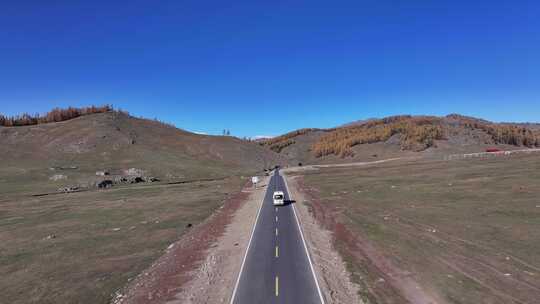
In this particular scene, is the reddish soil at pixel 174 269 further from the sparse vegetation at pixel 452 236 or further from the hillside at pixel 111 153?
the hillside at pixel 111 153

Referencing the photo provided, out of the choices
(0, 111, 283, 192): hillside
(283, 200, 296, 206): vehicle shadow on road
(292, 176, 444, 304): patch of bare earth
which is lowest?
(292, 176, 444, 304): patch of bare earth

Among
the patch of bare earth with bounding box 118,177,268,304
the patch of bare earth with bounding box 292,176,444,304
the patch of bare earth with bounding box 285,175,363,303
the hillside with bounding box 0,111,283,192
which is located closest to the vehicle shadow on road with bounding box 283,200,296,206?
the patch of bare earth with bounding box 285,175,363,303

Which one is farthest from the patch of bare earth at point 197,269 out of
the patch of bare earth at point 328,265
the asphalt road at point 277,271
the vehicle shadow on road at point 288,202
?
the vehicle shadow on road at point 288,202

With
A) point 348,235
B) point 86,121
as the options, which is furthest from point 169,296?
point 86,121

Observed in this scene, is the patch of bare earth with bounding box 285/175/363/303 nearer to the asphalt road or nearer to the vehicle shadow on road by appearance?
the asphalt road

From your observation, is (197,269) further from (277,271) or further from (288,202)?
(288,202)
